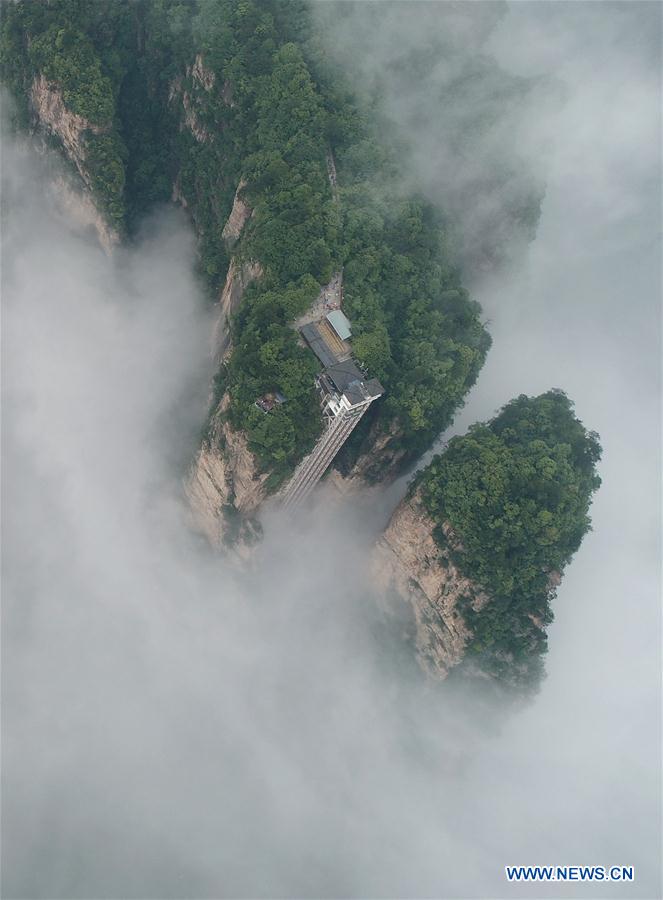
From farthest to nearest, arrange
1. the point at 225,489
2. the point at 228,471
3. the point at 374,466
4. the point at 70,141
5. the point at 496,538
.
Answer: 1. the point at 70,141
2. the point at 374,466
3. the point at 225,489
4. the point at 228,471
5. the point at 496,538

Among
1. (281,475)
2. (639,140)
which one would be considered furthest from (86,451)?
(639,140)

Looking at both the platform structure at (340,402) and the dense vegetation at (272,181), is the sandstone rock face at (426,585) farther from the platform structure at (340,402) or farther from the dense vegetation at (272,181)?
the platform structure at (340,402)

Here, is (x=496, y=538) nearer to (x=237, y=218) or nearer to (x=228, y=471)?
(x=228, y=471)

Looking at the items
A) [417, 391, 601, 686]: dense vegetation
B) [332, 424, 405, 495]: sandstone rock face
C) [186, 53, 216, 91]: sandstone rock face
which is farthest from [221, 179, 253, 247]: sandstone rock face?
[417, 391, 601, 686]: dense vegetation

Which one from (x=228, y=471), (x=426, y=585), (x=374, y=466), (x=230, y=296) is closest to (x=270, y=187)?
(x=230, y=296)

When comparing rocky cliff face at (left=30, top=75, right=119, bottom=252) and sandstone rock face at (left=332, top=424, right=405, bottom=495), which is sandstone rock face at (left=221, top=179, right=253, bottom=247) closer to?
rocky cliff face at (left=30, top=75, right=119, bottom=252)

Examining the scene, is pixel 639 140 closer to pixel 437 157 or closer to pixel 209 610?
pixel 437 157
